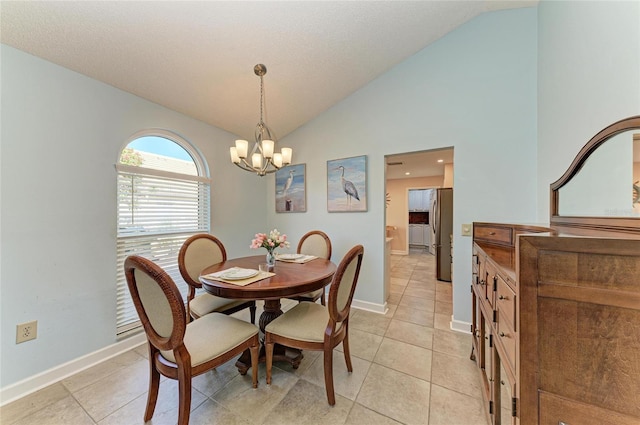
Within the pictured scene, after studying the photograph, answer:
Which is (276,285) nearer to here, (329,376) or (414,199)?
(329,376)

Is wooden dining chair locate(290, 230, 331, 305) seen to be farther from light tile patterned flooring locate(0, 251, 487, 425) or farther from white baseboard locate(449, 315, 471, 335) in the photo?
white baseboard locate(449, 315, 471, 335)

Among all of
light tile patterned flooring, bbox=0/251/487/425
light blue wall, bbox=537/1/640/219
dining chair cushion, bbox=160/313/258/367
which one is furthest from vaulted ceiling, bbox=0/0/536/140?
light tile patterned flooring, bbox=0/251/487/425

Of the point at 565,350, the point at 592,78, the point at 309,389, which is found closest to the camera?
the point at 565,350

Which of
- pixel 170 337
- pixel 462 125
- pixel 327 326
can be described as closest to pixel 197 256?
pixel 170 337

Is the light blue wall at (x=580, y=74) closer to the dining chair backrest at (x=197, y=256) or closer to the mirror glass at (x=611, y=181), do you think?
the mirror glass at (x=611, y=181)

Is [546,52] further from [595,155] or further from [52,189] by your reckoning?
[52,189]

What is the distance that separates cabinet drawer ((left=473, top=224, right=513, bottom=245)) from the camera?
1.49 metres

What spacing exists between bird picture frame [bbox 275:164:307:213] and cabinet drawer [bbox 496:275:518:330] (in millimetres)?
2573

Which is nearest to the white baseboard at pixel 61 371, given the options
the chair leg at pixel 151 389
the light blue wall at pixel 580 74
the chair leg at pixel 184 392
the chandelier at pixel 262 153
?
the chair leg at pixel 151 389

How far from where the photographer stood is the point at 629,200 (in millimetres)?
888

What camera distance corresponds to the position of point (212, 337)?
1.36 m

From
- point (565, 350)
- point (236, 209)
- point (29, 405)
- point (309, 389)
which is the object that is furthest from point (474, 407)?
point (236, 209)

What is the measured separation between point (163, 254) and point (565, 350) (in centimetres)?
298

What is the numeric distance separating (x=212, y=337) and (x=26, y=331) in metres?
1.43
